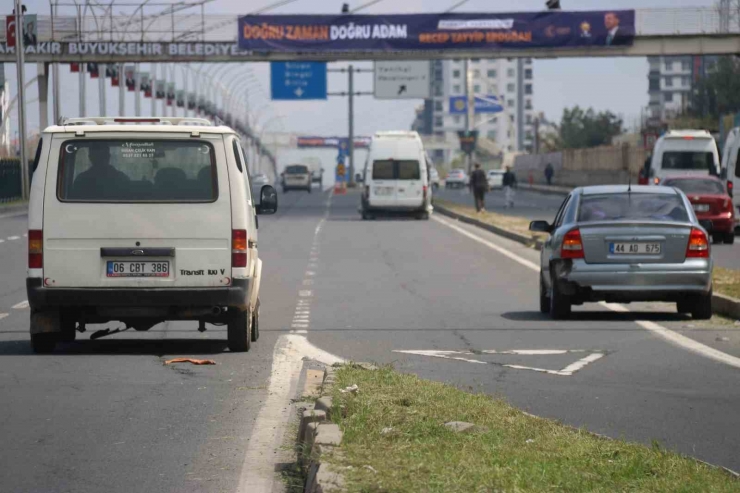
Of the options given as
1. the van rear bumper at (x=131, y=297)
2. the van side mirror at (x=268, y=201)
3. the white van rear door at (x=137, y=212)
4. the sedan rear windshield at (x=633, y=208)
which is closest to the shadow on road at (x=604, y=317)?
the sedan rear windshield at (x=633, y=208)

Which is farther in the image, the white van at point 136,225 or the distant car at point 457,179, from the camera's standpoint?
the distant car at point 457,179

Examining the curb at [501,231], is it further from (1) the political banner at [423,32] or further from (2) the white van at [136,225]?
(2) the white van at [136,225]

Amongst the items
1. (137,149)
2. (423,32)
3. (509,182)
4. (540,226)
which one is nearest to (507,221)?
(509,182)

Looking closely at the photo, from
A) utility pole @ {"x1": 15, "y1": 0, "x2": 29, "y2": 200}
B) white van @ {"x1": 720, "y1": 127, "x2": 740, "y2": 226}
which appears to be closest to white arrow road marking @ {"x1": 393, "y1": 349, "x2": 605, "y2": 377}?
white van @ {"x1": 720, "y1": 127, "x2": 740, "y2": 226}

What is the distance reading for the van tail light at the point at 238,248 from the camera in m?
12.2

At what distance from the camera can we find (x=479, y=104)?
16125cm

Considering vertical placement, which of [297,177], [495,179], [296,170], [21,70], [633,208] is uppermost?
[21,70]

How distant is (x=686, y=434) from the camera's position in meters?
8.22

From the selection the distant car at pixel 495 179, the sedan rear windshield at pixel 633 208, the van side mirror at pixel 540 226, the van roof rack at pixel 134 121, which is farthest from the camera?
the distant car at pixel 495 179

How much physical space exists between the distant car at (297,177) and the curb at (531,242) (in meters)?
40.9

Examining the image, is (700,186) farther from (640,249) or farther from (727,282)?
(640,249)

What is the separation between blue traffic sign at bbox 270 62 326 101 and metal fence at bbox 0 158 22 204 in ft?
74.4

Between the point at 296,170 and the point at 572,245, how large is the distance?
84165 mm

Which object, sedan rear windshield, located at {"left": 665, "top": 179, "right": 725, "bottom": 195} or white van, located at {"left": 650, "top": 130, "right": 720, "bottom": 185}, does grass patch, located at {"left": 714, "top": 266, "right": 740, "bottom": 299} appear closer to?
sedan rear windshield, located at {"left": 665, "top": 179, "right": 725, "bottom": 195}
